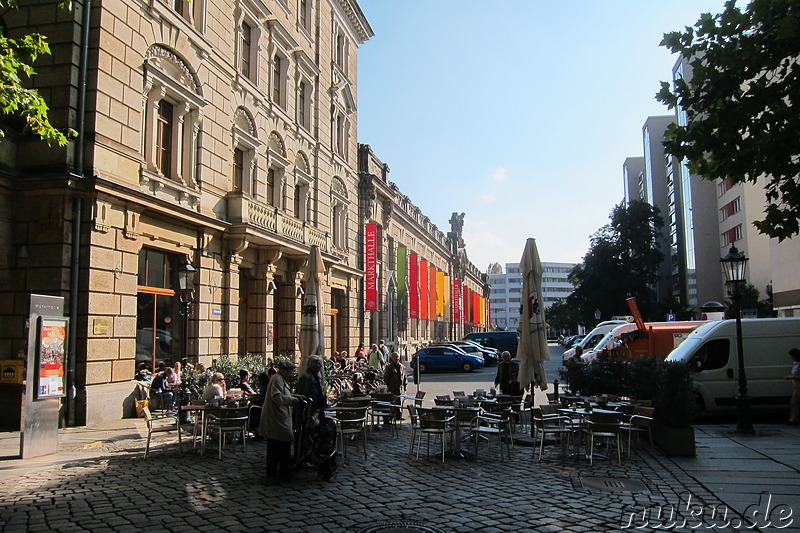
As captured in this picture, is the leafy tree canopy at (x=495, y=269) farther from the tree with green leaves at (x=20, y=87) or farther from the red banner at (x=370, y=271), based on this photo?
the tree with green leaves at (x=20, y=87)

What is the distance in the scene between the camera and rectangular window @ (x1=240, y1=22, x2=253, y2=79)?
2172cm

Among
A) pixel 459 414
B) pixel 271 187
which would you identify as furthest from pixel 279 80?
pixel 459 414

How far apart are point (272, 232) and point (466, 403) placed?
37.6ft

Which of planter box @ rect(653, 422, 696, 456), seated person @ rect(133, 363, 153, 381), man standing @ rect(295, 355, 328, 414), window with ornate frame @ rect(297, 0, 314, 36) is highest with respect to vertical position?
window with ornate frame @ rect(297, 0, 314, 36)

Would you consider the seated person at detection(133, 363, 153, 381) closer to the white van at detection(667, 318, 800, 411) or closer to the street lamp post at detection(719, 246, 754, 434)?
the white van at detection(667, 318, 800, 411)

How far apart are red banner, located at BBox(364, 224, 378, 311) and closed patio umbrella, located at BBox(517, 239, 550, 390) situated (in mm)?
22519

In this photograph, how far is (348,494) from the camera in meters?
7.53

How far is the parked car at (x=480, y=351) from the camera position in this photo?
1532 inches

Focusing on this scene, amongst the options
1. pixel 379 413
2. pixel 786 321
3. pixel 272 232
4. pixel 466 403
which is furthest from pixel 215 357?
pixel 786 321

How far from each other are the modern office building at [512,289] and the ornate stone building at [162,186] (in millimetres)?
155759

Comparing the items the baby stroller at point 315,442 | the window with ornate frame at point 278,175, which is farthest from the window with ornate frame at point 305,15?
the baby stroller at point 315,442

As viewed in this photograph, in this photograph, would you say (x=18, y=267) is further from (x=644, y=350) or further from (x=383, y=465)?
(x=644, y=350)

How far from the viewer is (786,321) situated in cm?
1525

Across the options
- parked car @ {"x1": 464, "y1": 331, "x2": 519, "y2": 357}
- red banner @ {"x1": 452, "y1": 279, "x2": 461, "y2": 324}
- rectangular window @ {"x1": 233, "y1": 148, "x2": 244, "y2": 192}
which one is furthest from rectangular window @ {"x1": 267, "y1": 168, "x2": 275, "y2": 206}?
red banner @ {"x1": 452, "y1": 279, "x2": 461, "y2": 324}
